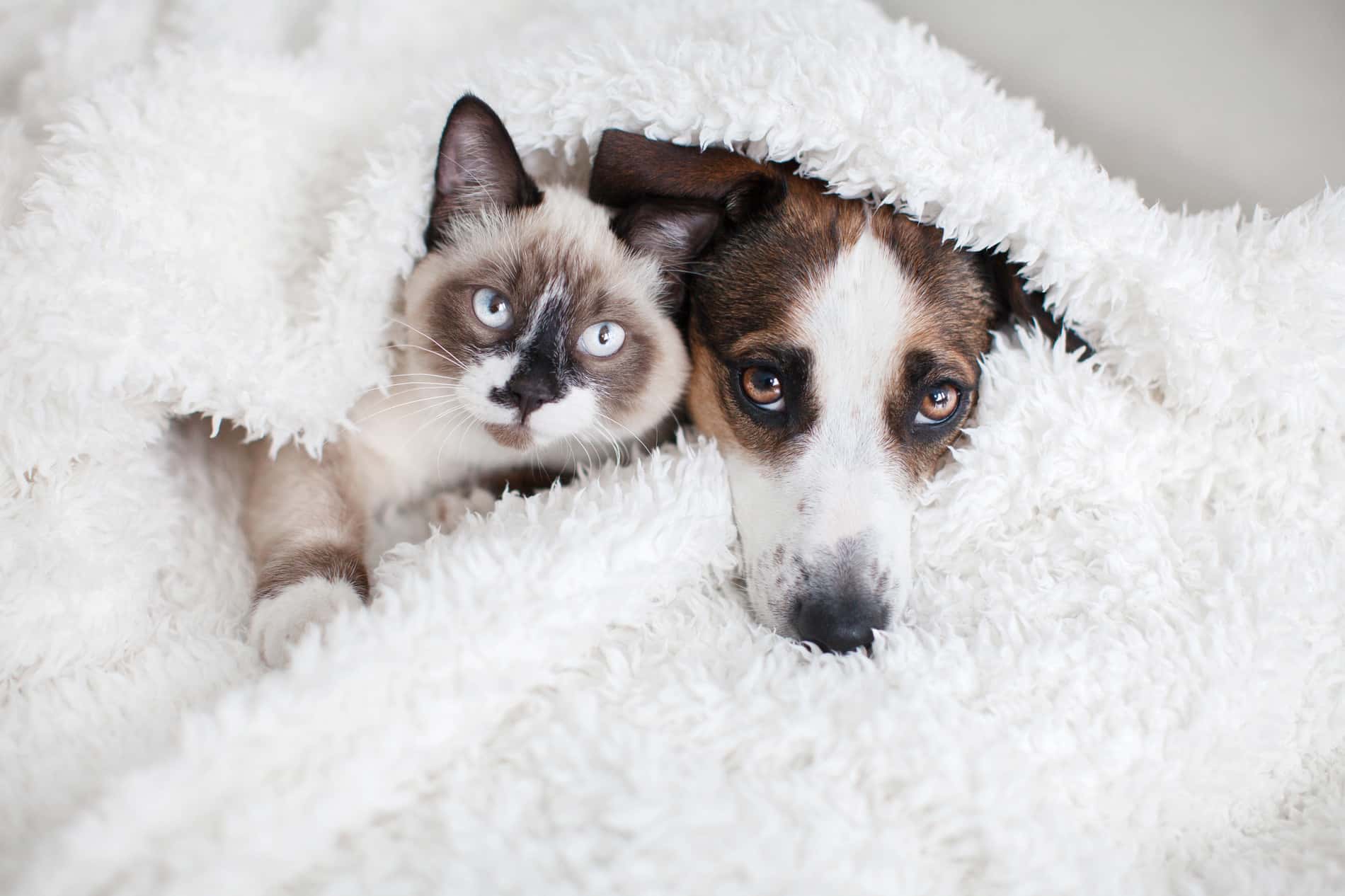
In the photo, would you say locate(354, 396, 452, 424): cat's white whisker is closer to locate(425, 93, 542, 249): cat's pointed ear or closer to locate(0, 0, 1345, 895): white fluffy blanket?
locate(0, 0, 1345, 895): white fluffy blanket

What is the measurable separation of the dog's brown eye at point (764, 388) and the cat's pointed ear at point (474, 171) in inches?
20.8

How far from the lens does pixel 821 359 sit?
1386 mm

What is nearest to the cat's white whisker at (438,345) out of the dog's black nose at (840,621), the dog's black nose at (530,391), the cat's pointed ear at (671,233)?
the dog's black nose at (530,391)

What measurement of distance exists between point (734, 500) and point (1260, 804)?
0.86 m

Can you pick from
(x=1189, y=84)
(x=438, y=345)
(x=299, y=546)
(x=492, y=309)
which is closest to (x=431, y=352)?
(x=438, y=345)

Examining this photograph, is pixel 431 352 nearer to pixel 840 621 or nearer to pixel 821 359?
pixel 821 359

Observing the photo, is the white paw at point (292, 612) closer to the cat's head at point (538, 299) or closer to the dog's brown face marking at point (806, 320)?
the cat's head at point (538, 299)

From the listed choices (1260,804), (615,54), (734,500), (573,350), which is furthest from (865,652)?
(615,54)

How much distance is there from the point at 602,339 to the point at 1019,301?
75 centimetres

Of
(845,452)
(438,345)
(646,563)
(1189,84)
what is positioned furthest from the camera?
(1189,84)

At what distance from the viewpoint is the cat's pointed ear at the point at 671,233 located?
58.7 inches

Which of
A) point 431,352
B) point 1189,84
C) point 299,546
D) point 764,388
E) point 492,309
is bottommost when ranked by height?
point 299,546

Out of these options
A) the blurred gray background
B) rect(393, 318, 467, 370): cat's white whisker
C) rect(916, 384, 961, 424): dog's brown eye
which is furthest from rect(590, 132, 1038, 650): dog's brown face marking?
the blurred gray background

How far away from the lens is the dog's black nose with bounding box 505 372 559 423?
1391mm
